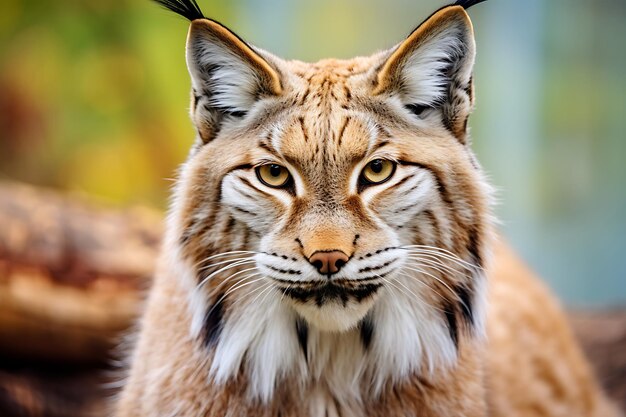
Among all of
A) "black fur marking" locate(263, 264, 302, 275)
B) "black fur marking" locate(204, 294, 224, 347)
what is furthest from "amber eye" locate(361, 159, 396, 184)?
"black fur marking" locate(204, 294, 224, 347)

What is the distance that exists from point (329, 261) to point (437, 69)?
0.90 metres

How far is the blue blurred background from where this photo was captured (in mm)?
6926

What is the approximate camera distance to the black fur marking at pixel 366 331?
2936 mm

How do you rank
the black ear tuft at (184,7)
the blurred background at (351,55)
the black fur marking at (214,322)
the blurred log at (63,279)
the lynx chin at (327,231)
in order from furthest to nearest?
the blurred background at (351,55), the blurred log at (63,279), the black fur marking at (214,322), the black ear tuft at (184,7), the lynx chin at (327,231)

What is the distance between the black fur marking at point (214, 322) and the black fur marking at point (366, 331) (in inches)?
20.6

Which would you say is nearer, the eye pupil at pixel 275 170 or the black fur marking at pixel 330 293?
the black fur marking at pixel 330 293

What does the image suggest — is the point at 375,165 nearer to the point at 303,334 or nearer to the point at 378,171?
the point at 378,171

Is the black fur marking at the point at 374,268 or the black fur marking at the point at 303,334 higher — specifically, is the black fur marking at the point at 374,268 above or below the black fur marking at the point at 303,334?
above

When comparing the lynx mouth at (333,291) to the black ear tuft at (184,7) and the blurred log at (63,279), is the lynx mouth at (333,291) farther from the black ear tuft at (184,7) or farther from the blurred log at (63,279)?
the blurred log at (63,279)

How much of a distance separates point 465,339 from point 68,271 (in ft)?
9.37

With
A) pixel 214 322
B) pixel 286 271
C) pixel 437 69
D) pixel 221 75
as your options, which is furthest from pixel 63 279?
pixel 437 69

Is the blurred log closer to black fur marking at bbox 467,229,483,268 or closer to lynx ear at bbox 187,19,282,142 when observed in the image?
lynx ear at bbox 187,19,282,142

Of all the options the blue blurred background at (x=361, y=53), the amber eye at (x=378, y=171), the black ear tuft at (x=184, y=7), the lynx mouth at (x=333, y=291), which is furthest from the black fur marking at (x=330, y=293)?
the blue blurred background at (x=361, y=53)

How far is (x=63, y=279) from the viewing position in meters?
5.04
